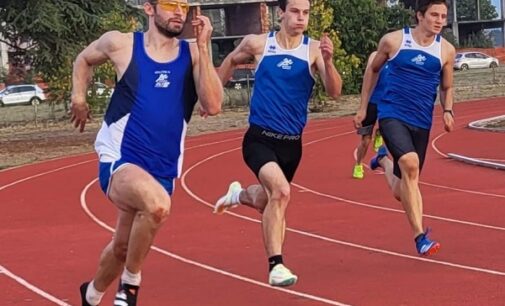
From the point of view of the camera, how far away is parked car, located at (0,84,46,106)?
52656mm

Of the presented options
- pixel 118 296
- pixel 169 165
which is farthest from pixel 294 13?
pixel 118 296

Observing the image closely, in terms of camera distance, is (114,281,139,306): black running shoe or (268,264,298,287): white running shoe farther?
(268,264,298,287): white running shoe

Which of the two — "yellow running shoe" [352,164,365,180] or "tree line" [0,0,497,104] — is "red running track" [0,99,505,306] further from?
"tree line" [0,0,497,104]

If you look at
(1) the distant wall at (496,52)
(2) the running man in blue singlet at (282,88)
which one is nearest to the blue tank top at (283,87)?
(2) the running man in blue singlet at (282,88)

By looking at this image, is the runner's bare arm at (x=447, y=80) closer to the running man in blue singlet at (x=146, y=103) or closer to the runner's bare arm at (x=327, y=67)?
the runner's bare arm at (x=327, y=67)

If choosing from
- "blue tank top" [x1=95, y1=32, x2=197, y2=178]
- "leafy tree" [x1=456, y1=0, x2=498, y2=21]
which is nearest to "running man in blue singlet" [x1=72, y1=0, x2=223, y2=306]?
"blue tank top" [x1=95, y1=32, x2=197, y2=178]

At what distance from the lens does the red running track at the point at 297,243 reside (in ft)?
23.3

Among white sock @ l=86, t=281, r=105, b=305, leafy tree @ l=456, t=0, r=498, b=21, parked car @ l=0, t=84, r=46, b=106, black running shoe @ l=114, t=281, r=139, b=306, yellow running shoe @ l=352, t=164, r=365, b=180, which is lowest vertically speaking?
parked car @ l=0, t=84, r=46, b=106

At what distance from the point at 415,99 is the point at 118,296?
3435 millimetres

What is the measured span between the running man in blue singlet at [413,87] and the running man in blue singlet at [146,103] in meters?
2.74

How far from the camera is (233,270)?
26.4 ft

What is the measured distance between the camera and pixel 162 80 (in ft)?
19.3

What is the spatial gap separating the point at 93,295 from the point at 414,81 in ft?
→ 11.2

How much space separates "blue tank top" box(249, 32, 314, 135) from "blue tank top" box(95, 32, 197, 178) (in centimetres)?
151
